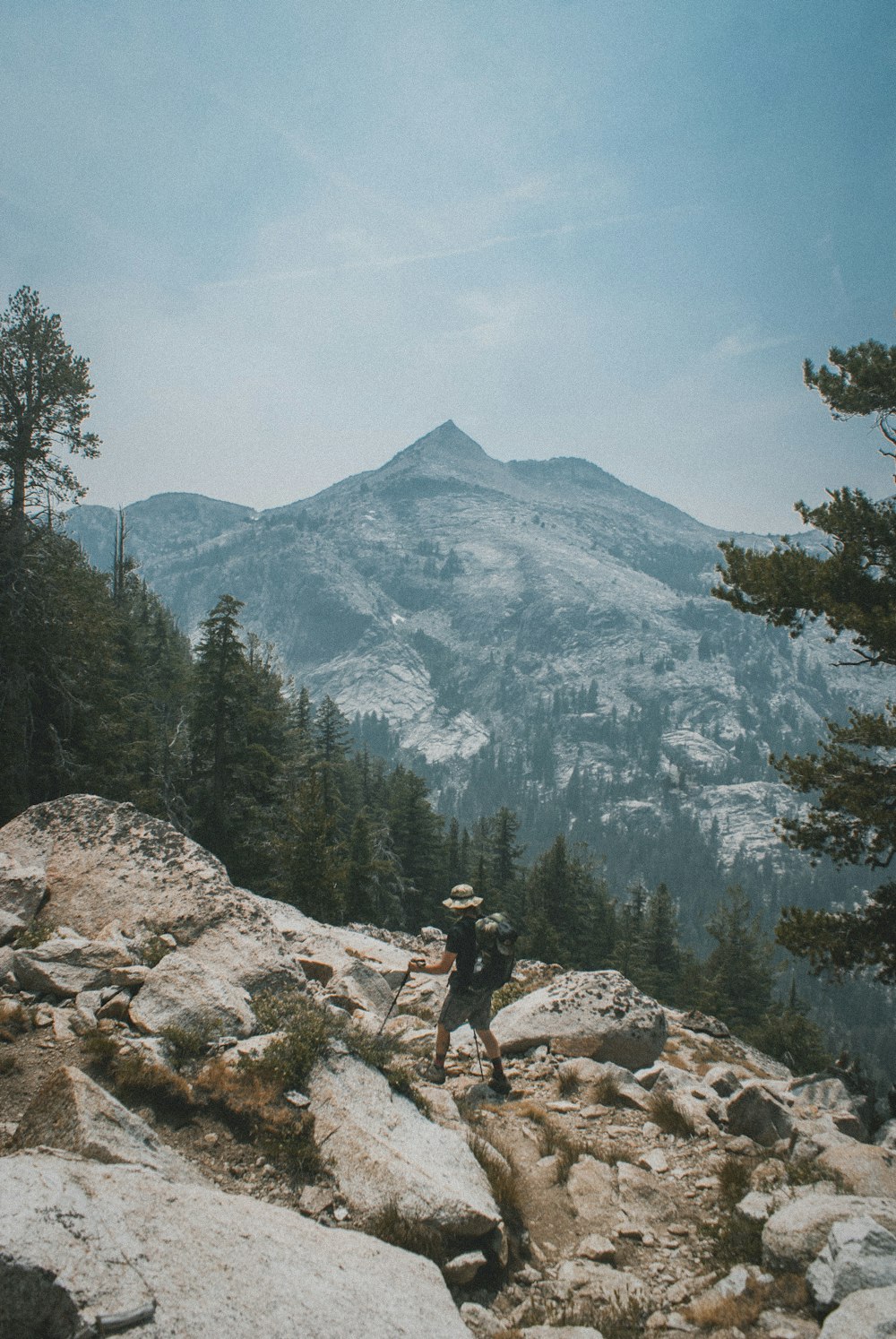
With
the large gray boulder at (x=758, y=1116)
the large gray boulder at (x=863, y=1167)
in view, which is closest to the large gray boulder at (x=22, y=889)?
the large gray boulder at (x=758, y=1116)

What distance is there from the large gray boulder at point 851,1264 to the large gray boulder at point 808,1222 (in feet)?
0.78

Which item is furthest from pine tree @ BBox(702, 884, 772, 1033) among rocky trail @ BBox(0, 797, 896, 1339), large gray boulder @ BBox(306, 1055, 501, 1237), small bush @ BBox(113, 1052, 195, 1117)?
small bush @ BBox(113, 1052, 195, 1117)

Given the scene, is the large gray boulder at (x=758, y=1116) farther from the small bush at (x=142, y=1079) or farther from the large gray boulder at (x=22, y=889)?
the large gray boulder at (x=22, y=889)

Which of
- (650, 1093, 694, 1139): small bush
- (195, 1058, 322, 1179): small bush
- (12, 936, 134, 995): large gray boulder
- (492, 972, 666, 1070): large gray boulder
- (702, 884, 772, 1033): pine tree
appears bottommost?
(702, 884, 772, 1033): pine tree

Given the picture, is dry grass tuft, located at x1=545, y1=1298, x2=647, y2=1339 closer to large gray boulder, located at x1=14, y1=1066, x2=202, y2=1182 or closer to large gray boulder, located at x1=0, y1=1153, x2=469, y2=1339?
large gray boulder, located at x1=0, y1=1153, x2=469, y2=1339

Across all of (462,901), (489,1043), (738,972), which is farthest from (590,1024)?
(738,972)

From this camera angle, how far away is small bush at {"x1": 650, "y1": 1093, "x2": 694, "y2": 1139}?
26.5 feet

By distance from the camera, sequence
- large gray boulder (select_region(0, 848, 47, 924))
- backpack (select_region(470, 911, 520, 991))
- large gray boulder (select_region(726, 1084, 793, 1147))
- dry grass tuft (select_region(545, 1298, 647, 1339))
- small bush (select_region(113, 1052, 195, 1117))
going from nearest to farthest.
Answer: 1. dry grass tuft (select_region(545, 1298, 647, 1339))
2. small bush (select_region(113, 1052, 195, 1117))
3. large gray boulder (select_region(726, 1084, 793, 1147))
4. large gray boulder (select_region(0, 848, 47, 924))
5. backpack (select_region(470, 911, 520, 991))

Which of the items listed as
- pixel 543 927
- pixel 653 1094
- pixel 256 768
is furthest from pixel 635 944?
pixel 653 1094

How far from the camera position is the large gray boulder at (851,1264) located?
4.45 meters

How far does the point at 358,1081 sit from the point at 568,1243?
2.22 meters

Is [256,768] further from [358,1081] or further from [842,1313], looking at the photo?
[842,1313]

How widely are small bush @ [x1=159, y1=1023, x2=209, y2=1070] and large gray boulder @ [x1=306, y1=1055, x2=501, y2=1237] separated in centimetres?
112

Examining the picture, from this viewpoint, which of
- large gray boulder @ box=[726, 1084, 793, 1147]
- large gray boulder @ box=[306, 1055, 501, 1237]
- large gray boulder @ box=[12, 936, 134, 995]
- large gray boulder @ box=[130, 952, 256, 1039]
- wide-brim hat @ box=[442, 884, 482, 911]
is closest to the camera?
large gray boulder @ box=[306, 1055, 501, 1237]
